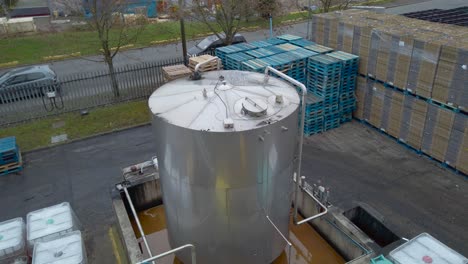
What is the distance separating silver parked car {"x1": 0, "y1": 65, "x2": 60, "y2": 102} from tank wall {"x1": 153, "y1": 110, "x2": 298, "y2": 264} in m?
14.9

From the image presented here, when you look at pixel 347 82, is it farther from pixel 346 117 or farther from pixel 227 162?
pixel 227 162

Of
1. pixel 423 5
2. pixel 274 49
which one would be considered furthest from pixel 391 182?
pixel 423 5

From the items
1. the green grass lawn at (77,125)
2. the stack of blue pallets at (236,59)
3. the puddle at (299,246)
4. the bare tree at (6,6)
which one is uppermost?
the bare tree at (6,6)

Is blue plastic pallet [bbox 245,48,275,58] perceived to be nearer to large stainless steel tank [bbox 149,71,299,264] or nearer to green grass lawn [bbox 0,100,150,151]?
green grass lawn [bbox 0,100,150,151]

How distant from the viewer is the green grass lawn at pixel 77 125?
1568 centimetres

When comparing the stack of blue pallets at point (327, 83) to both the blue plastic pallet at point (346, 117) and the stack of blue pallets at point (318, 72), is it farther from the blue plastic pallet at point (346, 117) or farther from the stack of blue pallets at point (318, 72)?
the blue plastic pallet at point (346, 117)

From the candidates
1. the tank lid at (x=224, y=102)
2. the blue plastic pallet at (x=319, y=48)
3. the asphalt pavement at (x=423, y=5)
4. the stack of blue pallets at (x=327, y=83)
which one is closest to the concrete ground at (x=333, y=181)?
the stack of blue pallets at (x=327, y=83)

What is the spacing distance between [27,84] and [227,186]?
17857 mm

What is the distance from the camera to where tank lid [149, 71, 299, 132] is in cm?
450

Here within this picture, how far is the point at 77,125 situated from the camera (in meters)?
16.6

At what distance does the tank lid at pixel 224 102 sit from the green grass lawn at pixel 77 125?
1160 centimetres

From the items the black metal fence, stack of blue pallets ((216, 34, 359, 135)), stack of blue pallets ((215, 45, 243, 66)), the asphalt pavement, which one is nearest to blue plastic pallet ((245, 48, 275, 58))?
stack of blue pallets ((216, 34, 359, 135))

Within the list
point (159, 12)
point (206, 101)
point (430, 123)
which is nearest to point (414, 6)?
point (159, 12)

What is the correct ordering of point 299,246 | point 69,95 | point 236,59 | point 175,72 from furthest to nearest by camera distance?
point 69,95 → point 175,72 → point 236,59 → point 299,246
